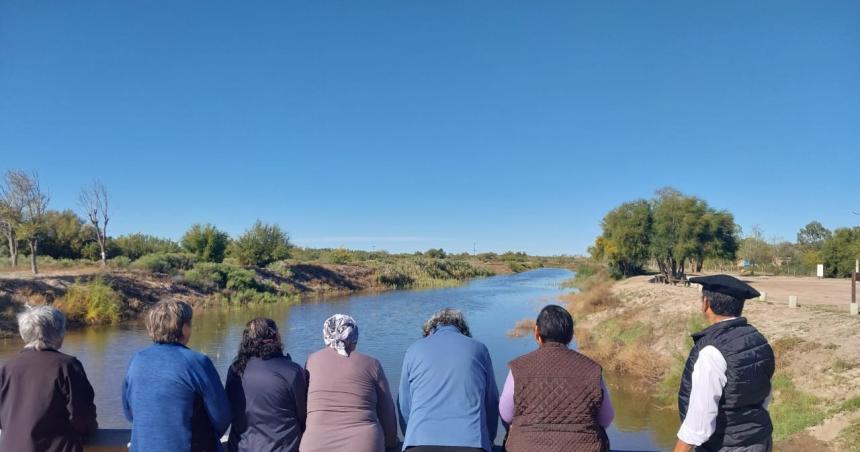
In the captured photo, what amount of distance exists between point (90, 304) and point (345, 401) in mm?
23603

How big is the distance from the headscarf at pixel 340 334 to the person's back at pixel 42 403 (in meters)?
1.22

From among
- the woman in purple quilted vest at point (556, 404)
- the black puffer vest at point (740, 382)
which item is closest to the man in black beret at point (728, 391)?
the black puffer vest at point (740, 382)

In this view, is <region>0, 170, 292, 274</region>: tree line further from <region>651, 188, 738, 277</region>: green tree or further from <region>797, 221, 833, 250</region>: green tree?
<region>797, 221, 833, 250</region>: green tree

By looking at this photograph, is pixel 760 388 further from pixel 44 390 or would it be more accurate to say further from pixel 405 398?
pixel 44 390

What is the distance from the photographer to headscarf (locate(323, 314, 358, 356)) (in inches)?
108

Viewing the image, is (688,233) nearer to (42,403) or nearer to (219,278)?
(219,278)

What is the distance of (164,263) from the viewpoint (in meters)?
31.4

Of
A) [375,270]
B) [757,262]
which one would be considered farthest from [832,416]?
[757,262]

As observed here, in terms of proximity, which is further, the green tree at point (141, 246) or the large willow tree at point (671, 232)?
the green tree at point (141, 246)

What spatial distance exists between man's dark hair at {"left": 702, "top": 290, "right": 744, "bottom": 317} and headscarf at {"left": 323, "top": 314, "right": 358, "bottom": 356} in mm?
1779

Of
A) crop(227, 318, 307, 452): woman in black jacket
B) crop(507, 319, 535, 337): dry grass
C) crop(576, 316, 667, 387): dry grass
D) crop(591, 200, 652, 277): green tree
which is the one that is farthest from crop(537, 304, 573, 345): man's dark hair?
crop(591, 200, 652, 277): green tree

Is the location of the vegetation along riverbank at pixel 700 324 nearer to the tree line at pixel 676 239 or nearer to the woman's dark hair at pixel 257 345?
the tree line at pixel 676 239

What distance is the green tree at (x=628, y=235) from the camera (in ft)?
107

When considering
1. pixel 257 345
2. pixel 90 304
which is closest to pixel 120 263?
pixel 90 304
